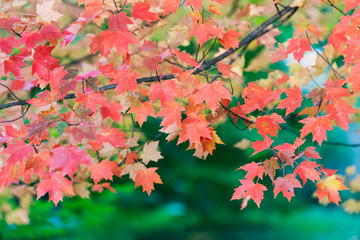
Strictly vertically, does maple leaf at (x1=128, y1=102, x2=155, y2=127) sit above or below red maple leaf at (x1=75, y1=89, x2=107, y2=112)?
below

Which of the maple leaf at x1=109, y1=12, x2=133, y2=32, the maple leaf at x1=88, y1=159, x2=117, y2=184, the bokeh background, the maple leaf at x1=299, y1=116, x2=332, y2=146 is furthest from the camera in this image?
the bokeh background

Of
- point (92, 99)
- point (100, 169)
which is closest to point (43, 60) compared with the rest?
point (92, 99)

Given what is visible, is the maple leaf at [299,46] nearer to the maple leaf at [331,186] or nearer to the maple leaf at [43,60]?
the maple leaf at [331,186]

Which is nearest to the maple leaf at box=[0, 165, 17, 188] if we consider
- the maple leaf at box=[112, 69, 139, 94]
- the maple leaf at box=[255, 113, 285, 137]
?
the maple leaf at box=[112, 69, 139, 94]

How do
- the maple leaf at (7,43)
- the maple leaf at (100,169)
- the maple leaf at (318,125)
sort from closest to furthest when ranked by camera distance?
1. the maple leaf at (7,43)
2. the maple leaf at (318,125)
3. the maple leaf at (100,169)

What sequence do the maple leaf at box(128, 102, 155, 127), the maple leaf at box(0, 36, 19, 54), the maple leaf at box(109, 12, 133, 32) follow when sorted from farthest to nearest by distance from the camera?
1. the maple leaf at box(128, 102, 155, 127)
2. the maple leaf at box(0, 36, 19, 54)
3. the maple leaf at box(109, 12, 133, 32)

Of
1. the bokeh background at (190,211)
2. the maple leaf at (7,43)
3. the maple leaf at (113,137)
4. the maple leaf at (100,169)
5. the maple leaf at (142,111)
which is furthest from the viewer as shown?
the bokeh background at (190,211)

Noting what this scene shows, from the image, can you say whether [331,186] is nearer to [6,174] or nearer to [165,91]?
[165,91]

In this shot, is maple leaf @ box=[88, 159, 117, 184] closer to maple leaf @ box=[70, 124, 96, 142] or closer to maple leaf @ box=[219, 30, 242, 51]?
maple leaf @ box=[70, 124, 96, 142]

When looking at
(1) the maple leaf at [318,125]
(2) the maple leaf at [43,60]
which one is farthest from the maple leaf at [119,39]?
(1) the maple leaf at [318,125]

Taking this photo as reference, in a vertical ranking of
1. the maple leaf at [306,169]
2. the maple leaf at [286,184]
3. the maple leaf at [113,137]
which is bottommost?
the maple leaf at [113,137]

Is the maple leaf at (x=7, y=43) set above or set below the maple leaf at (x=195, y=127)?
above

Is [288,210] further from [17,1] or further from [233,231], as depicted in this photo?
[17,1]

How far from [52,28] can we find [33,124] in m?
0.46
